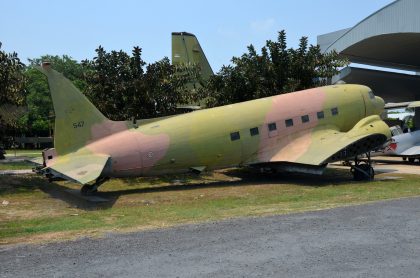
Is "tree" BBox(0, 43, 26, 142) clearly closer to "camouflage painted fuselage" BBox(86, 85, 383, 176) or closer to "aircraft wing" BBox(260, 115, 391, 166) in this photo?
"camouflage painted fuselage" BBox(86, 85, 383, 176)

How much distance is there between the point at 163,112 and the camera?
24609 mm

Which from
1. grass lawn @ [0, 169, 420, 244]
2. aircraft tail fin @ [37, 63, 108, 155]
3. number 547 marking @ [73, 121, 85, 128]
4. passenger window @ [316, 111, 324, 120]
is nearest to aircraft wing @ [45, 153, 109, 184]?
aircraft tail fin @ [37, 63, 108, 155]

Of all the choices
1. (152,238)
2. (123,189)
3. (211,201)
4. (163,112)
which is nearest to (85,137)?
(123,189)

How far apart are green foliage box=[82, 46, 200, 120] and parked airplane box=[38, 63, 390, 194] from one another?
436cm

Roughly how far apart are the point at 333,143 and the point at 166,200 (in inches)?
335

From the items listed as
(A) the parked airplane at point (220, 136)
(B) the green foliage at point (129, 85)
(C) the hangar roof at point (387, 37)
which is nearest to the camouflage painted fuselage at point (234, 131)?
(A) the parked airplane at point (220, 136)

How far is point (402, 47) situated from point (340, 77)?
24.4 ft

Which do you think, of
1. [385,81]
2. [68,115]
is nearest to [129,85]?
[68,115]

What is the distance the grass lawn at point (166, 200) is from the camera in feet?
37.2

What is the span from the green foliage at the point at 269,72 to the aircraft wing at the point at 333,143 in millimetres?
7145

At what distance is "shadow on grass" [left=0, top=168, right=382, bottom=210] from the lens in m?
16.9

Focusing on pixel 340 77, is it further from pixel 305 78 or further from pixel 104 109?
pixel 104 109

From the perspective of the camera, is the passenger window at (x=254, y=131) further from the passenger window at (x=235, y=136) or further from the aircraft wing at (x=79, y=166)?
the aircraft wing at (x=79, y=166)

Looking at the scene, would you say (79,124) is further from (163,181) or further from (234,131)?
(234,131)
